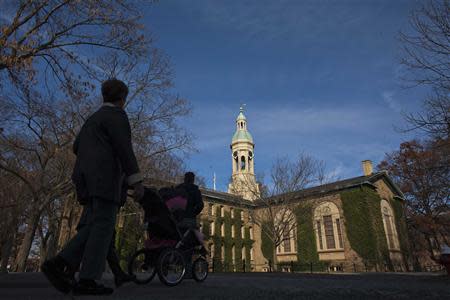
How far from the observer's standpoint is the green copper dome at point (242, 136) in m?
56.0

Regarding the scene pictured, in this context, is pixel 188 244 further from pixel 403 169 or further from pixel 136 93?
pixel 403 169

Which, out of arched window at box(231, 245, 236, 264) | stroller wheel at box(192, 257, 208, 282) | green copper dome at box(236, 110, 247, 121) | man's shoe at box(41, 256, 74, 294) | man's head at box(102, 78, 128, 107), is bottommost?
man's shoe at box(41, 256, 74, 294)

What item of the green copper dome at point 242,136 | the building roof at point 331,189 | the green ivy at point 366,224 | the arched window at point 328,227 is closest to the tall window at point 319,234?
the arched window at point 328,227

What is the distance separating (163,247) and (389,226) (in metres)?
38.1

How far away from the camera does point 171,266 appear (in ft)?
16.3

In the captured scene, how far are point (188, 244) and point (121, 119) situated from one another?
332 cm

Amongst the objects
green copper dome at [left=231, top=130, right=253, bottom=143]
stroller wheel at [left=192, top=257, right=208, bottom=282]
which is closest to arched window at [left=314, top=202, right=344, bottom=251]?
green copper dome at [left=231, top=130, right=253, bottom=143]

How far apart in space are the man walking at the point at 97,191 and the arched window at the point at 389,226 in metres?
37.9

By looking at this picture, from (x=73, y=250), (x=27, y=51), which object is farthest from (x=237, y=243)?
(x=73, y=250)

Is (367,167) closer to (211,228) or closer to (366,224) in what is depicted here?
(366,224)

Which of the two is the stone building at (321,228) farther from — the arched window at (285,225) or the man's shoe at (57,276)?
the man's shoe at (57,276)

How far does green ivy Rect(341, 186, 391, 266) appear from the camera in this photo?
32.9 metres

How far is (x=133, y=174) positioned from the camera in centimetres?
319

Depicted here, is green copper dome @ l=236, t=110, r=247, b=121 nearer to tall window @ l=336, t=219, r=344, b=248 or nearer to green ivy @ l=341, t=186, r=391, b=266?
green ivy @ l=341, t=186, r=391, b=266
